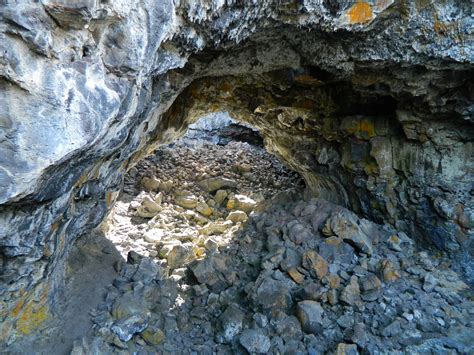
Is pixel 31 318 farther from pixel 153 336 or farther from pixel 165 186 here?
pixel 165 186

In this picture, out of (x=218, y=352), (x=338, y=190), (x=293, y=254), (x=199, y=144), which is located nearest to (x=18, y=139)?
(x=218, y=352)

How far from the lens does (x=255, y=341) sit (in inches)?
141

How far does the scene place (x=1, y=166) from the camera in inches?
76.7

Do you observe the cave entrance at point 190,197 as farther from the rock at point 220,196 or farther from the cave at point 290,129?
the cave at point 290,129

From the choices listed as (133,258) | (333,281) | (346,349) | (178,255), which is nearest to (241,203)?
(178,255)

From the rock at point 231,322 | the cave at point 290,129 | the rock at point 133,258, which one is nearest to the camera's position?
the cave at point 290,129

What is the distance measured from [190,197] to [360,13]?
522 cm

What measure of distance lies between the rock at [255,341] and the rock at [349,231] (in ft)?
5.80

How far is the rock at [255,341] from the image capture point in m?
3.55

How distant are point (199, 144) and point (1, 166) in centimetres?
968

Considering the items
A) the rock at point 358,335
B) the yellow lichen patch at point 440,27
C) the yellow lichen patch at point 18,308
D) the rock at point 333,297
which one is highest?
the yellow lichen patch at point 440,27

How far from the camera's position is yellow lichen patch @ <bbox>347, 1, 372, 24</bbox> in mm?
2979

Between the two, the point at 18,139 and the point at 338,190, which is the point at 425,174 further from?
the point at 18,139

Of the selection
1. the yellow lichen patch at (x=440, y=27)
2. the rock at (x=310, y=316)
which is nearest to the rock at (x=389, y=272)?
the rock at (x=310, y=316)
